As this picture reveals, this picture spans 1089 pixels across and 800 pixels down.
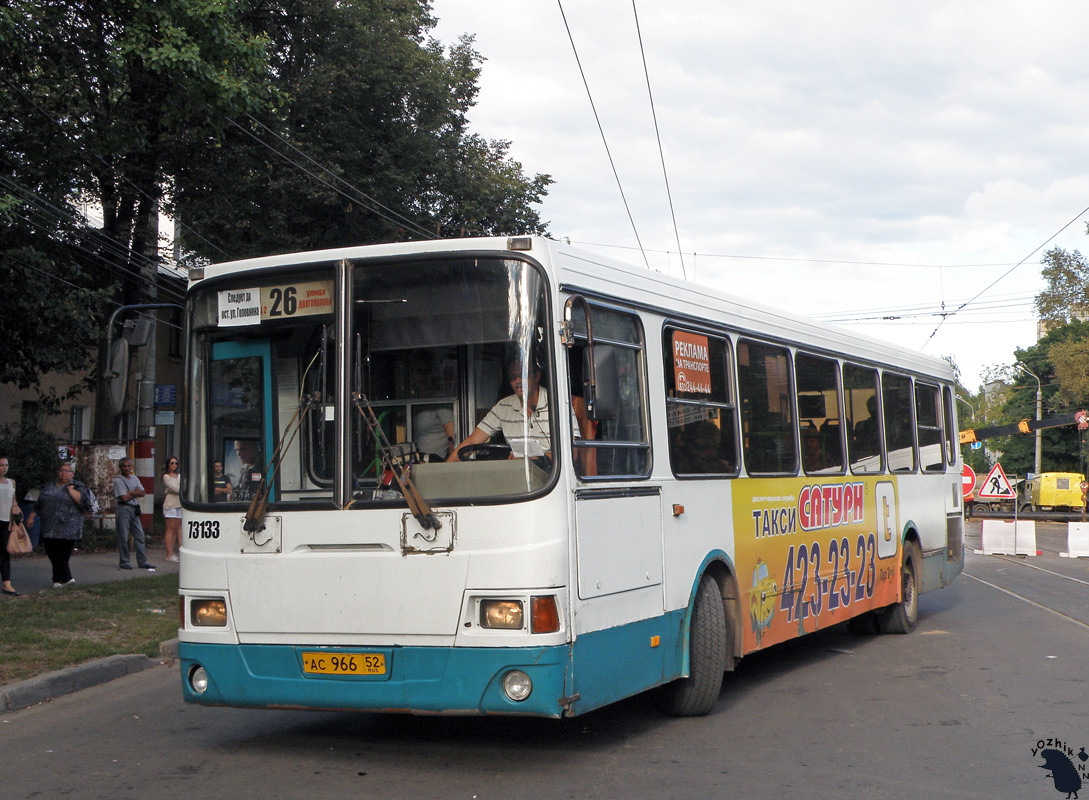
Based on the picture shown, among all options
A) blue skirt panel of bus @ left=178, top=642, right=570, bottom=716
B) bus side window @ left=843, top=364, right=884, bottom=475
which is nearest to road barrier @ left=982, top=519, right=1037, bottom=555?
bus side window @ left=843, top=364, right=884, bottom=475

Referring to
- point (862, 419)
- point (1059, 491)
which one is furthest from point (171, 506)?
point (1059, 491)

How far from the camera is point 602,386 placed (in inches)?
249

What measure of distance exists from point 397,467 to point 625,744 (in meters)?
2.14

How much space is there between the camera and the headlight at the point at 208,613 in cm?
645

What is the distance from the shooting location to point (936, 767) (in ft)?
20.6

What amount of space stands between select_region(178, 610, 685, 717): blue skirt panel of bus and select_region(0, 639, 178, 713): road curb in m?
2.81

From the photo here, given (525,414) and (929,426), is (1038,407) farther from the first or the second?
(525,414)

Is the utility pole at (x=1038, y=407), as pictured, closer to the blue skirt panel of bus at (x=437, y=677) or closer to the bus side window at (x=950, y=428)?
the bus side window at (x=950, y=428)

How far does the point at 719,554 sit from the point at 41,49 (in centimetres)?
1062

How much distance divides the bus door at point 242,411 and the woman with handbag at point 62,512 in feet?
31.0

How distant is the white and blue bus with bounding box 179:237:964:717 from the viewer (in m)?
5.93

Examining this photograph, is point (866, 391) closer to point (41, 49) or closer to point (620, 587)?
point (620, 587)

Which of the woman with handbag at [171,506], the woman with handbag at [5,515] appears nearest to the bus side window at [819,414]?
the woman with handbag at [5,515]

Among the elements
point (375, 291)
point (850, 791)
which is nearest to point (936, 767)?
point (850, 791)
